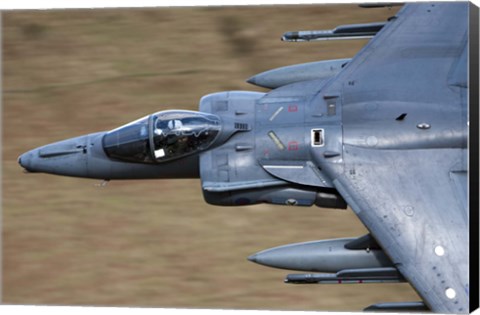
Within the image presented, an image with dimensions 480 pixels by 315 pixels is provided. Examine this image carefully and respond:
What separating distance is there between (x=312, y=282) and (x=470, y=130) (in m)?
2.70

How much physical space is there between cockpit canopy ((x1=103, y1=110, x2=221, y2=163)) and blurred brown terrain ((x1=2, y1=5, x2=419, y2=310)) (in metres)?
1.83

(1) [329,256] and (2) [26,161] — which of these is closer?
(1) [329,256]

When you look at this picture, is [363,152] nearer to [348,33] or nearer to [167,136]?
[348,33]

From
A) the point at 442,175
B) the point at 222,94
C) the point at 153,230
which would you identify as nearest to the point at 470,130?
the point at 442,175

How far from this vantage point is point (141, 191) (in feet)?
50.7

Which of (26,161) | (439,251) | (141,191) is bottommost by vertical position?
(439,251)

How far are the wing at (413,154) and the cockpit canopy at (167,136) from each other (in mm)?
1613

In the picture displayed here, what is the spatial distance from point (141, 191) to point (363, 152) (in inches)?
171

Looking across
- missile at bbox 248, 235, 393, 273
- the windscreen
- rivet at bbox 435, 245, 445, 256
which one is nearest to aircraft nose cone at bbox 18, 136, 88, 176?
the windscreen

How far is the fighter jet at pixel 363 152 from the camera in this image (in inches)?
472

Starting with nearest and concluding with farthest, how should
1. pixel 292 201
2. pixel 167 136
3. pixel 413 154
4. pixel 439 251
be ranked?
1. pixel 439 251
2. pixel 413 154
3. pixel 292 201
4. pixel 167 136

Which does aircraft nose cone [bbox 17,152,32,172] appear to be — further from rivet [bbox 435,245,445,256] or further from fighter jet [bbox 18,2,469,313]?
rivet [bbox 435,245,445,256]

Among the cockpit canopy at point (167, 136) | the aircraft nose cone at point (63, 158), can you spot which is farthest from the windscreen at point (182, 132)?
the aircraft nose cone at point (63, 158)

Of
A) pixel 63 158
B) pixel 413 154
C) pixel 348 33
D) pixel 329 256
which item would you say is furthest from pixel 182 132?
pixel 413 154
